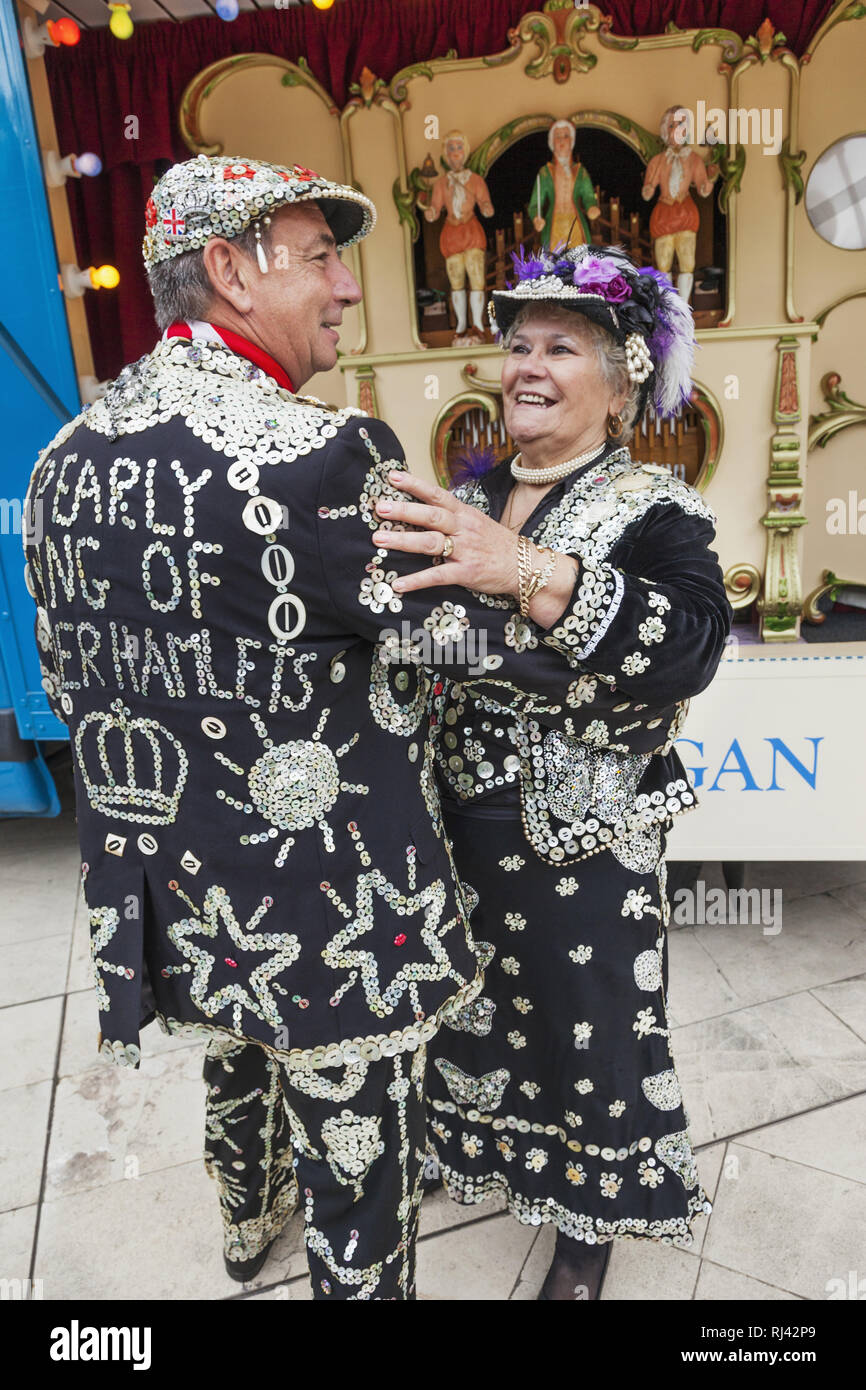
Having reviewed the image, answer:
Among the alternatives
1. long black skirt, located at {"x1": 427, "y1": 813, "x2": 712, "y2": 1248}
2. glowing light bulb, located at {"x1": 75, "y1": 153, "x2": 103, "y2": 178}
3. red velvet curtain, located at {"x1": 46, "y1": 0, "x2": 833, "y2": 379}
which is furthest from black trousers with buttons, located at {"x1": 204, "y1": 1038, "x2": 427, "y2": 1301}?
red velvet curtain, located at {"x1": 46, "y1": 0, "x2": 833, "y2": 379}

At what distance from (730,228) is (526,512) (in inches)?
91.7

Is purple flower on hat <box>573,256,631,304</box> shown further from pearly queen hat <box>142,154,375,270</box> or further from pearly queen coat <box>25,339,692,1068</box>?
pearly queen coat <box>25,339,692,1068</box>

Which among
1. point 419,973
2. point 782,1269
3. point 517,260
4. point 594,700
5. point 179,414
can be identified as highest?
point 517,260

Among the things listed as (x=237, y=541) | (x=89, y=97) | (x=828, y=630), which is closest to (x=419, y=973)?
(x=237, y=541)

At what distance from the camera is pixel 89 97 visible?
348cm

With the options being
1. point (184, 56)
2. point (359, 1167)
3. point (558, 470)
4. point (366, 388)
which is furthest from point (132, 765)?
point (184, 56)

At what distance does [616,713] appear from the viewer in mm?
1352

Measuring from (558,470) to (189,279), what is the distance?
29.1 inches

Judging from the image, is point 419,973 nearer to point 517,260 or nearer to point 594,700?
point 594,700

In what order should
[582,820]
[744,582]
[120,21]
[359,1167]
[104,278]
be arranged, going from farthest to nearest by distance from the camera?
[744,582] < [104,278] < [120,21] < [582,820] < [359,1167]

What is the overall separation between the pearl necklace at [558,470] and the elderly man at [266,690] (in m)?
0.51

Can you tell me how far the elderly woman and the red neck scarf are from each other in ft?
1.34

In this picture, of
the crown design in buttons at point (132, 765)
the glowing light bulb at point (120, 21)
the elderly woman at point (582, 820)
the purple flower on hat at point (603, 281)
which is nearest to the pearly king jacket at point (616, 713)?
the elderly woman at point (582, 820)

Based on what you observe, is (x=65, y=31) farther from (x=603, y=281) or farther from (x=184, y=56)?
(x=603, y=281)
